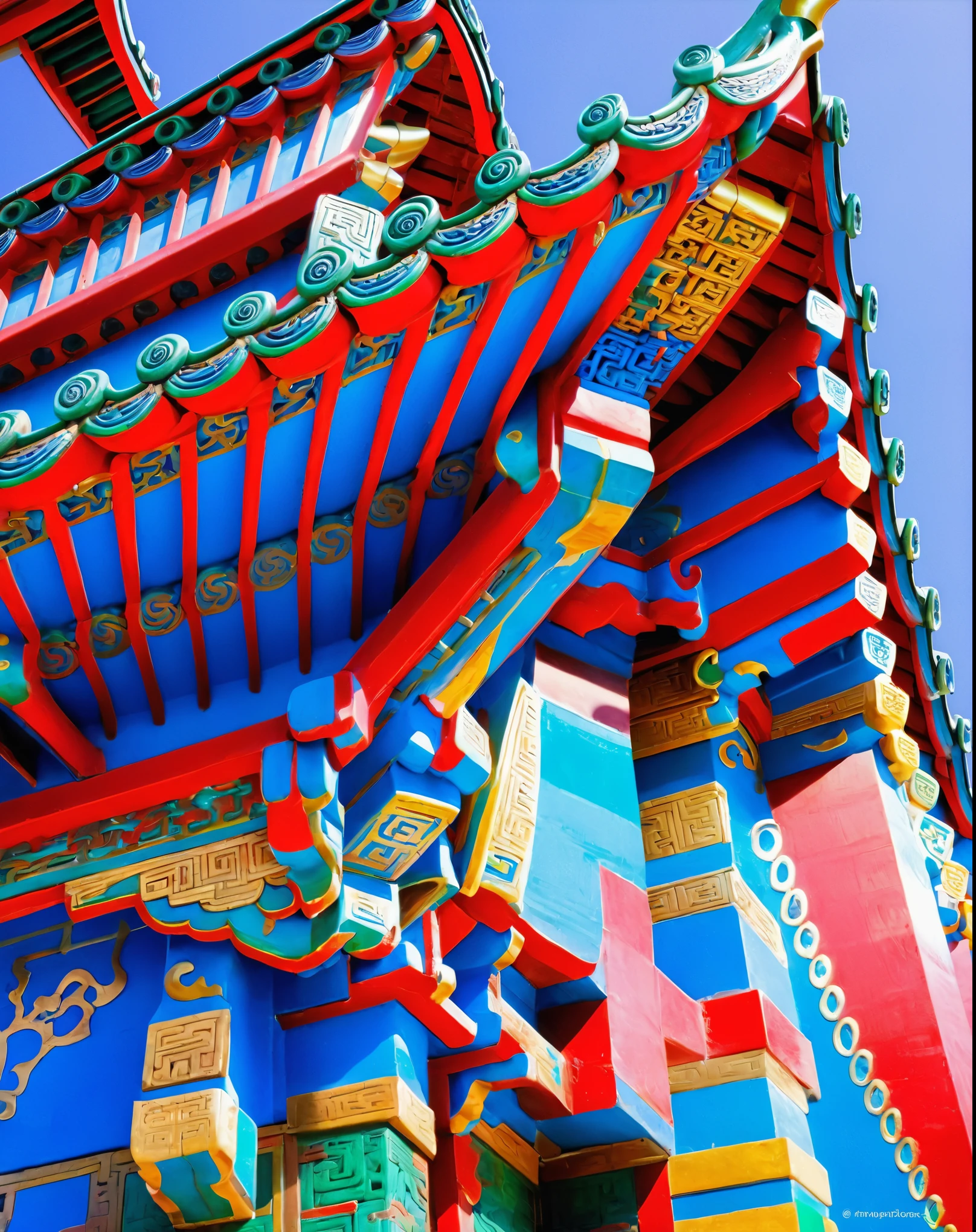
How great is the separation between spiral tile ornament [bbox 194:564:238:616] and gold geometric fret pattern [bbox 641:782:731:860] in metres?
2.53

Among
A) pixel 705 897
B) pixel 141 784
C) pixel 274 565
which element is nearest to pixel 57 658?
pixel 141 784

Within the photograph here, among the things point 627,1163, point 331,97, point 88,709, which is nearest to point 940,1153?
point 627,1163

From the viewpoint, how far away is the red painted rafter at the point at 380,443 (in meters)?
4.29

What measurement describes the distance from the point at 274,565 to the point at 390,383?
0.78 metres

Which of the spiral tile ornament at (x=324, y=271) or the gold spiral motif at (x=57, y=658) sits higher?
the spiral tile ornament at (x=324, y=271)

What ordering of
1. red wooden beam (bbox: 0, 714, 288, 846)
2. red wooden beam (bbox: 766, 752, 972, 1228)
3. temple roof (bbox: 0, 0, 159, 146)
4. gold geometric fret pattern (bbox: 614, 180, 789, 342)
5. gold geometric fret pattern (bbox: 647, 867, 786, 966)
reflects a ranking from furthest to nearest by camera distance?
temple roof (bbox: 0, 0, 159, 146) → gold geometric fret pattern (bbox: 647, 867, 786, 966) → red wooden beam (bbox: 766, 752, 972, 1228) → gold geometric fret pattern (bbox: 614, 180, 789, 342) → red wooden beam (bbox: 0, 714, 288, 846)

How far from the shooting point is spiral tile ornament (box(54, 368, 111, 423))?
13.7ft

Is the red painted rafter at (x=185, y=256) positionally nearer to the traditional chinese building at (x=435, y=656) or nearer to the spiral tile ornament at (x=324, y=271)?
the traditional chinese building at (x=435, y=656)

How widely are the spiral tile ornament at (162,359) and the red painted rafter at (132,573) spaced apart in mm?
248

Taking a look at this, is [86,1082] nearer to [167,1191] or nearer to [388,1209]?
[167,1191]

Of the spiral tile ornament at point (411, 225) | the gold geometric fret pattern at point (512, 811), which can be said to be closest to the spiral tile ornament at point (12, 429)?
the spiral tile ornament at point (411, 225)

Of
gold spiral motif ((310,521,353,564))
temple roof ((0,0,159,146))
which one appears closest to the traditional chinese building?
gold spiral motif ((310,521,353,564))

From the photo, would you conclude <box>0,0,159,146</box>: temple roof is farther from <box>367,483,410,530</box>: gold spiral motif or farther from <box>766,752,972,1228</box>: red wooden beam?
<box>766,752,972,1228</box>: red wooden beam

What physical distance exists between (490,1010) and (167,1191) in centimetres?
120
